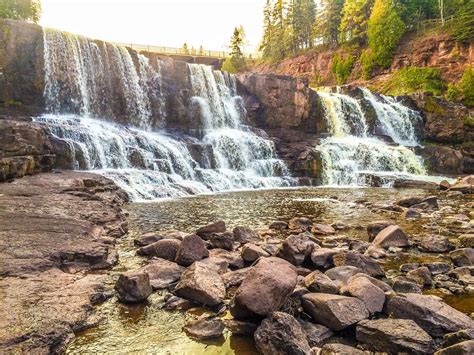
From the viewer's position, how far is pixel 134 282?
6105mm

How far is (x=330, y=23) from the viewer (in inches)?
2584

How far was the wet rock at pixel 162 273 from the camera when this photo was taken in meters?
6.73

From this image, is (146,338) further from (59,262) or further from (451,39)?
(451,39)

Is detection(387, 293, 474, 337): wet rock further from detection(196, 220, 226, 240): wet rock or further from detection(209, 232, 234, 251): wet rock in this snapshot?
detection(196, 220, 226, 240): wet rock

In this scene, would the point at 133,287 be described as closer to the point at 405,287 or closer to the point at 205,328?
the point at 205,328

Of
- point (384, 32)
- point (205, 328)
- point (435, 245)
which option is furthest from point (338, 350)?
point (384, 32)

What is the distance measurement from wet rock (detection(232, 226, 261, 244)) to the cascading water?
1002 centimetres

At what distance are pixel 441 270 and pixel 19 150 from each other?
692 inches

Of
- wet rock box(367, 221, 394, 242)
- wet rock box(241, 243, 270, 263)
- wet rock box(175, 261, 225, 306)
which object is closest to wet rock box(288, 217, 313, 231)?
wet rock box(367, 221, 394, 242)

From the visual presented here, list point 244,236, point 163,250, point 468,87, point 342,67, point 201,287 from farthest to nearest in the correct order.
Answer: point 342,67, point 468,87, point 244,236, point 163,250, point 201,287

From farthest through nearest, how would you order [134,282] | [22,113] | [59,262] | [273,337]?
[22,113], [59,262], [134,282], [273,337]

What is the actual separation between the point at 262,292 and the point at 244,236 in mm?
5159

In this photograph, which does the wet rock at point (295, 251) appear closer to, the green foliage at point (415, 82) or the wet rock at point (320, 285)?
the wet rock at point (320, 285)

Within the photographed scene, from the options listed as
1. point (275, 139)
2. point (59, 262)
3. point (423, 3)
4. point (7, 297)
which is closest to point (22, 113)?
point (275, 139)
